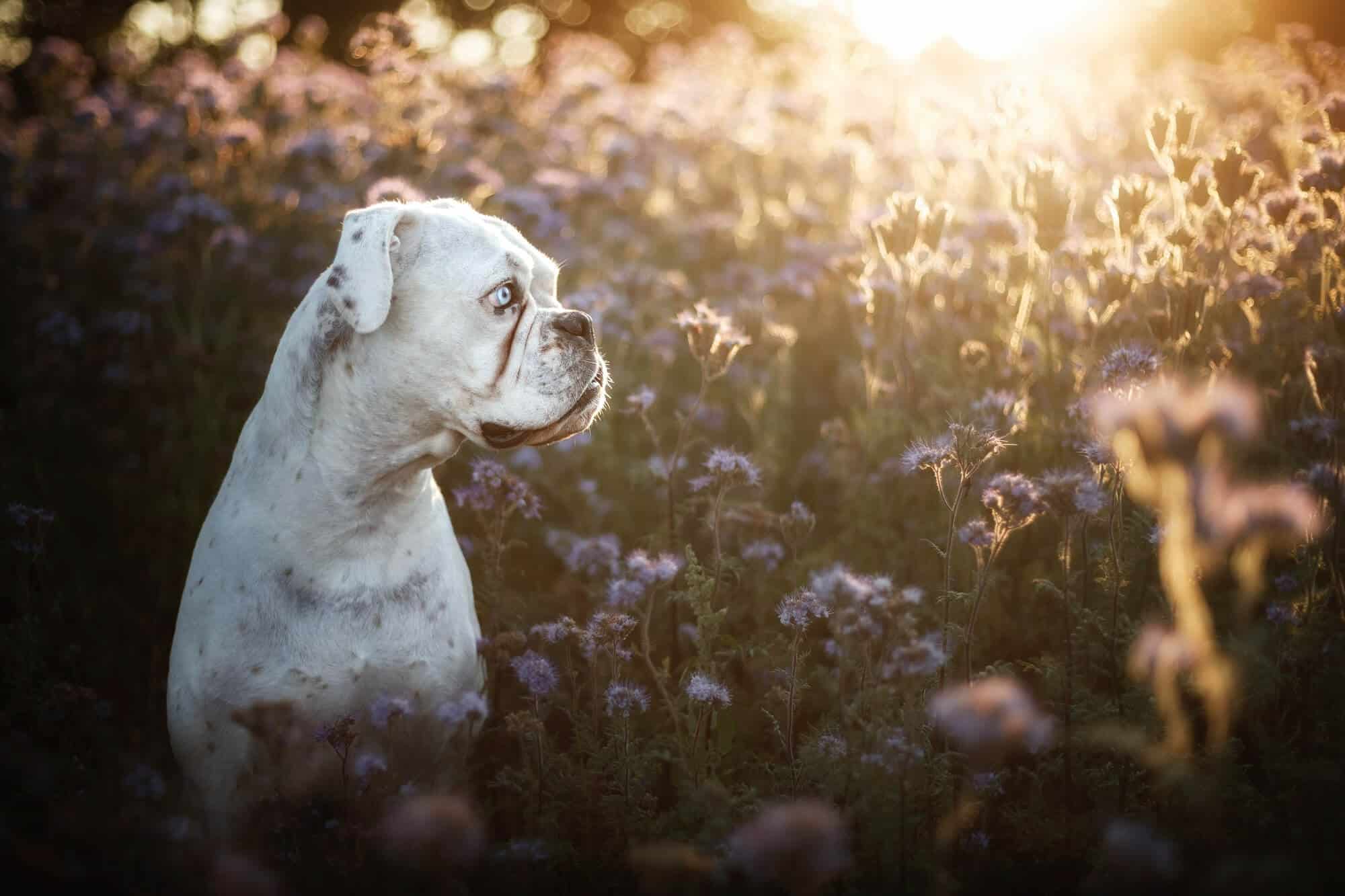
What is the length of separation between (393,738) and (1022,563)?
2673 mm

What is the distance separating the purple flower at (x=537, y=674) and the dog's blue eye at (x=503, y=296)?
1.11m

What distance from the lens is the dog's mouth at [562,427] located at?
10.2ft

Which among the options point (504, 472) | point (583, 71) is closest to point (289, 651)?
point (504, 472)

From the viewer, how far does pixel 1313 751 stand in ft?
9.64

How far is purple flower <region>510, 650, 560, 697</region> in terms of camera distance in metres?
2.93

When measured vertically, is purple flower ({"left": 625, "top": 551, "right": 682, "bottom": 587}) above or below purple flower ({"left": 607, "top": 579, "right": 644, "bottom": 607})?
above

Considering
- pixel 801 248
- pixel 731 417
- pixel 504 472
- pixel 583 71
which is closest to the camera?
pixel 504 472

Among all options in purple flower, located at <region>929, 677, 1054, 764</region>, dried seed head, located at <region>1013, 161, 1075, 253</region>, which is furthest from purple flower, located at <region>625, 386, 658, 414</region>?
purple flower, located at <region>929, 677, 1054, 764</region>

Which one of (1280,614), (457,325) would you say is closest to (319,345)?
(457,325)

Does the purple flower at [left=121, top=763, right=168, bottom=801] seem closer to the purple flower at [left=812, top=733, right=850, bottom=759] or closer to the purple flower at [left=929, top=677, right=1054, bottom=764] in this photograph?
the purple flower at [left=812, top=733, right=850, bottom=759]

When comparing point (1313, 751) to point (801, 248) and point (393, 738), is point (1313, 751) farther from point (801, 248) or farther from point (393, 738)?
point (801, 248)

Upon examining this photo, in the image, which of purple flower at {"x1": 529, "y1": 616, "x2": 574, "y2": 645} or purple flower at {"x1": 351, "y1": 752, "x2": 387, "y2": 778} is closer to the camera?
purple flower at {"x1": 351, "y1": 752, "x2": 387, "y2": 778}

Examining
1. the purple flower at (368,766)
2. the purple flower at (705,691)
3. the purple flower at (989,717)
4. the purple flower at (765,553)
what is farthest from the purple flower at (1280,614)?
the purple flower at (368,766)

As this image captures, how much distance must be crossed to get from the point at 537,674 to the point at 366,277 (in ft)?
4.19
